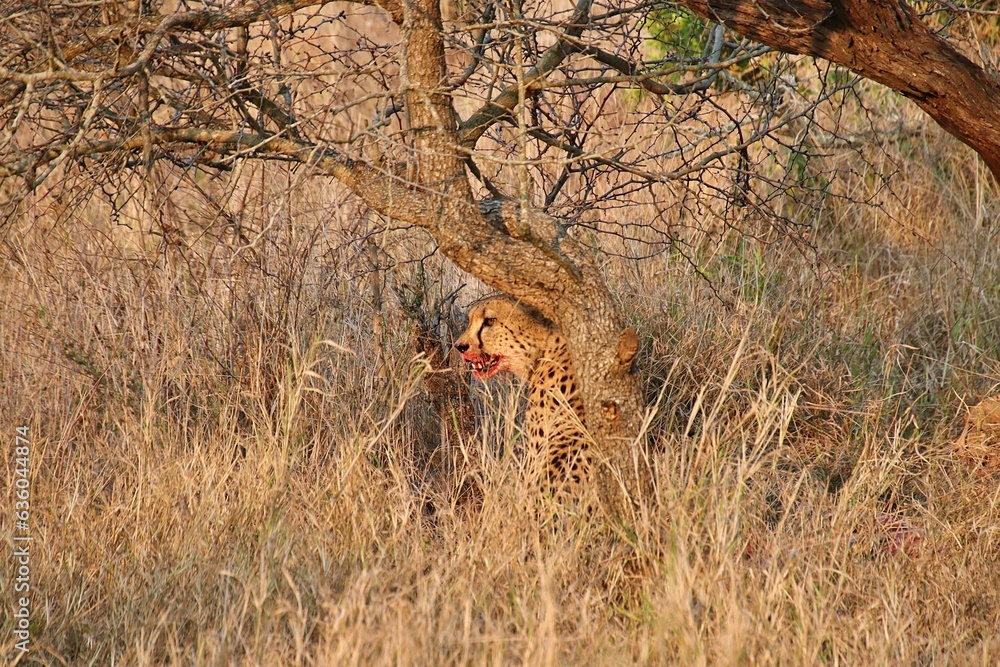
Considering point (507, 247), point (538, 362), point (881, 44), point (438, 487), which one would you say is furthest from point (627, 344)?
point (881, 44)

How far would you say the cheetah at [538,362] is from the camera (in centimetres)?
339

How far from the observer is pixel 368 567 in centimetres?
279

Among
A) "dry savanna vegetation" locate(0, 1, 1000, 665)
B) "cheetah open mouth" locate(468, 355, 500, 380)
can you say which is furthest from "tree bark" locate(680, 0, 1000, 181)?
"cheetah open mouth" locate(468, 355, 500, 380)

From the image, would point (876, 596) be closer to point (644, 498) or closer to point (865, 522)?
point (865, 522)

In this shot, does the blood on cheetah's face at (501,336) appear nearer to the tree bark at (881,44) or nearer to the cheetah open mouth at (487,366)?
the cheetah open mouth at (487,366)

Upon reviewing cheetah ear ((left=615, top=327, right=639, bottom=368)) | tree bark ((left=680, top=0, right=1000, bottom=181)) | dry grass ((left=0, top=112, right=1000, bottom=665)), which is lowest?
dry grass ((left=0, top=112, right=1000, bottom=665))

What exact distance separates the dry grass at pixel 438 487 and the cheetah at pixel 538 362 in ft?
0.48

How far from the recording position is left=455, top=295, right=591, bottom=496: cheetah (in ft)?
11.1

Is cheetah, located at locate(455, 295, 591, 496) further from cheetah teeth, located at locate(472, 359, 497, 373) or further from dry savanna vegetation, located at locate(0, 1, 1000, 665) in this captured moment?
dry savanna vegetation, located at locate(0, 1, 1000, 665)

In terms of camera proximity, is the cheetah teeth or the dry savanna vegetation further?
the cheetah teeth

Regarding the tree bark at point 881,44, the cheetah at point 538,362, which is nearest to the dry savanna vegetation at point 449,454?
the cheetah at point 538,362

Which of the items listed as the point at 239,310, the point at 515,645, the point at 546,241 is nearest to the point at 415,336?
the point at 239,310

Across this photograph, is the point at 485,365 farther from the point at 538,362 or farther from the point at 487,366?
the point at 538,362

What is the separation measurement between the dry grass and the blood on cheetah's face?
4.9 inches
